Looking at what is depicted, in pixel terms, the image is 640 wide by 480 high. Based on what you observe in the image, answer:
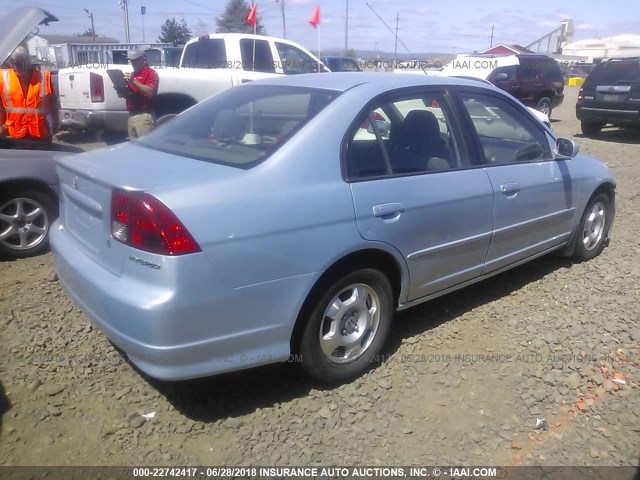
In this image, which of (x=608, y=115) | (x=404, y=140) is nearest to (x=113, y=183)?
(x=404, y=140)

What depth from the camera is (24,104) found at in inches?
229

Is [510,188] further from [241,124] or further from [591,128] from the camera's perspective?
[591,128]

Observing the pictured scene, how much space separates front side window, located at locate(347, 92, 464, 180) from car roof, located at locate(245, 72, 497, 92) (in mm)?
99

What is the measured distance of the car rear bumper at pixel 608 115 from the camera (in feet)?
40.4

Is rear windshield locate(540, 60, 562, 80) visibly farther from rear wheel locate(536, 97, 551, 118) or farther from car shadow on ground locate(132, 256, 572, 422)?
car shadow on ground locate(132, 256, 572, 422)

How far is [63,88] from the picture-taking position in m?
10.3

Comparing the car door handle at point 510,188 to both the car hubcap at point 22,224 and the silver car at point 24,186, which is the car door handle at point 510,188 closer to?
the silver car at point 24,186

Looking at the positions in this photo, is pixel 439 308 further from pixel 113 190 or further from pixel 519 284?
pixel 113 190

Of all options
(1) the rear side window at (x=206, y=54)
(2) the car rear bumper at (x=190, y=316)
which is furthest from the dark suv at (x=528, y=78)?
(2) the car rear bumper at (x=190, y=316)

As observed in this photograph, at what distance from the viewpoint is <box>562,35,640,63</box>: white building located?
67175mm

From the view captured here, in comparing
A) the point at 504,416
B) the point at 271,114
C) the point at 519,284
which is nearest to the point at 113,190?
the point at 271,114

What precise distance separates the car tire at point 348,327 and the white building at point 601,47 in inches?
2821

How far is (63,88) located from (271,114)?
8.47 metres

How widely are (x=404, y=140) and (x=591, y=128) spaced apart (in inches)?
463
